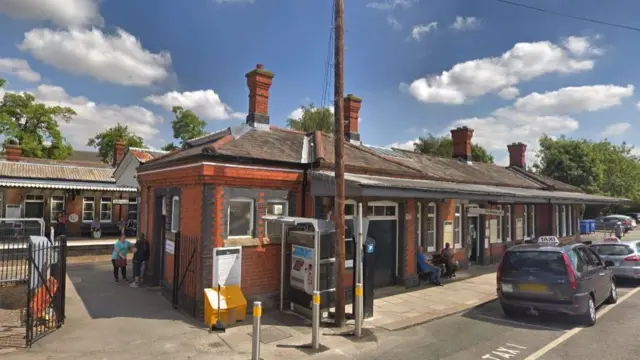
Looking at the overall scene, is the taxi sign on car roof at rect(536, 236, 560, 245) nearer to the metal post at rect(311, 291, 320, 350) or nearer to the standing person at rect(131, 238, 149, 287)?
the metal post at rect(311, 291, 320, 350)

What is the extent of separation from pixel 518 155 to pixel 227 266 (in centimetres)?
2346

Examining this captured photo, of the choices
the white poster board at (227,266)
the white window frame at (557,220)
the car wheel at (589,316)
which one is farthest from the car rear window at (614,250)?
the white poster board at (227,266)

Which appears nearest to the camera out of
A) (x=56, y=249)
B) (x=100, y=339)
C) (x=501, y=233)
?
(x=100, y=339)

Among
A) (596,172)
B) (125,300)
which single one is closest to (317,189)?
(125,300)

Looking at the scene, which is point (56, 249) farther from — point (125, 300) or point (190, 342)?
point (190, 342)

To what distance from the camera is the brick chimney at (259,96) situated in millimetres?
12031

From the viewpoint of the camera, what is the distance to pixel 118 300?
10.0m

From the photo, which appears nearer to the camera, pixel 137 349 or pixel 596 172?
pixel 137 349

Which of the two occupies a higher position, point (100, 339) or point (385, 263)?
point (385, 263)

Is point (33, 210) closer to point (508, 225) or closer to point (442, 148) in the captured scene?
point (508, 225)

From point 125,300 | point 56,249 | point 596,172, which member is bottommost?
point 125,300

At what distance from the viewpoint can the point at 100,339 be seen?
718 cm

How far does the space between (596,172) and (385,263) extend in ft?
118

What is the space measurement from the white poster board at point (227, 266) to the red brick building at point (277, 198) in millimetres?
203
